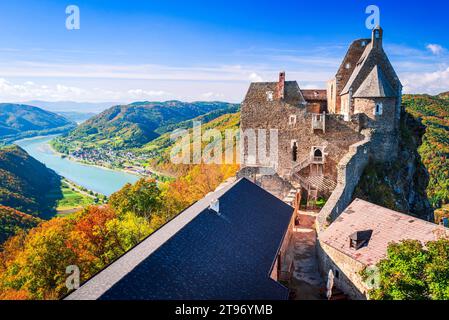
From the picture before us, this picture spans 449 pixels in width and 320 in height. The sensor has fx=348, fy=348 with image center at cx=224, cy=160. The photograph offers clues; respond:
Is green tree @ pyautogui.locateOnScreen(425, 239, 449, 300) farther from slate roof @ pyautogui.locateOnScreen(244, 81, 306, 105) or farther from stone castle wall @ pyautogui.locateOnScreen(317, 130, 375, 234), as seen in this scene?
slate roof @ pyautogui.locateOnScreen(244, 81, 306, 105)

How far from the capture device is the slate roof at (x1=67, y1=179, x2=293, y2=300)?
9.00 metres

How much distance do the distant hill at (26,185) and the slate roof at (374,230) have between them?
246 feet

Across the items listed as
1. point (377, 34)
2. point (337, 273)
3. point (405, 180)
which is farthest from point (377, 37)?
point (337, 273)

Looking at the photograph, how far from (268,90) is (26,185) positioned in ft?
295

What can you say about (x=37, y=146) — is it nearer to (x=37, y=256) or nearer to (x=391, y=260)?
(x=37, y=256)

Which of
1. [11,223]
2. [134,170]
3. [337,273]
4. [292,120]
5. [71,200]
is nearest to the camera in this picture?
[337,273]

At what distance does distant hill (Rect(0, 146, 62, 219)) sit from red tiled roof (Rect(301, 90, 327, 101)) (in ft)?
219

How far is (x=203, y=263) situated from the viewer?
11.2 m

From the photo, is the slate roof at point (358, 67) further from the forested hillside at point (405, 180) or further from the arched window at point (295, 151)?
the arched window at point (295, 151)

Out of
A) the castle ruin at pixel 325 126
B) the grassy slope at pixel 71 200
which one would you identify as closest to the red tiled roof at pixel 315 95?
the castle ruin at pixel 325 126

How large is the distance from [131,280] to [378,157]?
2607cm

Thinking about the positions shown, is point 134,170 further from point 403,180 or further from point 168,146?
point 403,180

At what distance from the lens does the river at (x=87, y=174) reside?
12664cm

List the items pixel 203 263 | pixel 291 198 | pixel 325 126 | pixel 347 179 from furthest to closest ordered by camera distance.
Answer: pixel 325 126, pixel 347 179, pixel 291 198, pixel 203 263
